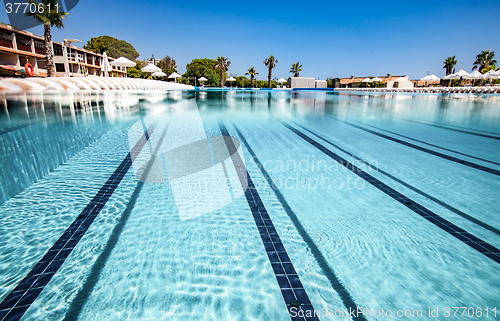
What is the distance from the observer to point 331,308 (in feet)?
4.36

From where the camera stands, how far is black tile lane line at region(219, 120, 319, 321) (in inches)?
53.3

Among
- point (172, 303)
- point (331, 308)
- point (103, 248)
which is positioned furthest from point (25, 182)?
point (331, 308)

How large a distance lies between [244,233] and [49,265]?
130 centimetres

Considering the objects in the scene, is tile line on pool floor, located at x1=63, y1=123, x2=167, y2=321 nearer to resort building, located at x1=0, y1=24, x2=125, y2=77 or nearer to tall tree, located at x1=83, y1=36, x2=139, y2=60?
resort building, located at x1=0, y1=24, x2=125, y2=77

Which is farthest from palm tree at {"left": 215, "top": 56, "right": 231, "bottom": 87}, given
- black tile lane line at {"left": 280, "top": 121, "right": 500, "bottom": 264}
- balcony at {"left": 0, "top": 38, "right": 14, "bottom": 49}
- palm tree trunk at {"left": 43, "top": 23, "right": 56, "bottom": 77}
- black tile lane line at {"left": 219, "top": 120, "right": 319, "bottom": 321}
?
black tile lane line at {"left": 219, "top": 120, "right": 319, "bottom": 321}

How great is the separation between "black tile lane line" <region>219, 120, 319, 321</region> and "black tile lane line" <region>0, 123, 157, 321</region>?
1364 millimetres

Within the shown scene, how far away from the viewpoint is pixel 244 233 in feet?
6.44

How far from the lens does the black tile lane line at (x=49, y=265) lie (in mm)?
1290

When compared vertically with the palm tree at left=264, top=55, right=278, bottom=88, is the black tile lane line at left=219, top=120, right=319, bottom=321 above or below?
below

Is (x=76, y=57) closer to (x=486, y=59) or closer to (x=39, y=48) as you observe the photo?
(x=39, y=48)

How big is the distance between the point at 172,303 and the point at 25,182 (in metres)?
2.61

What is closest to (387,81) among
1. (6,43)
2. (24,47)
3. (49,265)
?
(24,47)

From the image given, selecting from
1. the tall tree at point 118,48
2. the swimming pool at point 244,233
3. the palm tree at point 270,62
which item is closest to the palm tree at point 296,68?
the palm tree at point 270,62

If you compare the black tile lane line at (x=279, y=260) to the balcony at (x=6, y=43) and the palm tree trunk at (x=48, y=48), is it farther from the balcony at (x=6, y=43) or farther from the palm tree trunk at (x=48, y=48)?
the balcony at (x=6, y=43)
